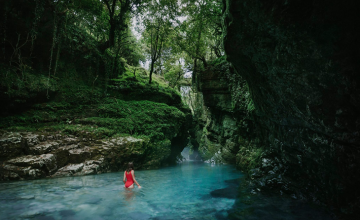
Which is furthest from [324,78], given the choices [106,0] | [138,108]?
[106,0]

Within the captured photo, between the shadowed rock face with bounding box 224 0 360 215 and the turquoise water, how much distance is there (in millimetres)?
1116

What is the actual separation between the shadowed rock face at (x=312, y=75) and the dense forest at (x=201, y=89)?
0.02 metres

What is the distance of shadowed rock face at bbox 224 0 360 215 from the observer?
137 inches

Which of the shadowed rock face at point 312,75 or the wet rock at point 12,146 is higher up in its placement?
the shadowed rock face at point 312,75

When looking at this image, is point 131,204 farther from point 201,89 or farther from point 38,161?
point 201,89

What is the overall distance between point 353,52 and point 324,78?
2.05 ft

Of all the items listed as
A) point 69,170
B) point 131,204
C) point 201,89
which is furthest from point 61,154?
point 201,89

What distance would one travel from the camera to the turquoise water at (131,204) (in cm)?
424

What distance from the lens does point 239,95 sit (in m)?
13.6

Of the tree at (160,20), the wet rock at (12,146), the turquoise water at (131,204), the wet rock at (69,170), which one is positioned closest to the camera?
the turquoise water at (131,204)

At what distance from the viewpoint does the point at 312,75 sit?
399 cm

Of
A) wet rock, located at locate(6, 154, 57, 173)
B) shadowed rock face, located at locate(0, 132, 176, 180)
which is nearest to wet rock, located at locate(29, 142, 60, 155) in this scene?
shadowed rock face, located at locate(0, 132, 176, 180)

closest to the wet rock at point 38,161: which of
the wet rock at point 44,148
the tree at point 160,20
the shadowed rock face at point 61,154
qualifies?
the shadowed rock face at point 61,154

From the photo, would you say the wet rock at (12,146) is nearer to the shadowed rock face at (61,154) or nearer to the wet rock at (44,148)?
the shadowed rock face at (61,154)
